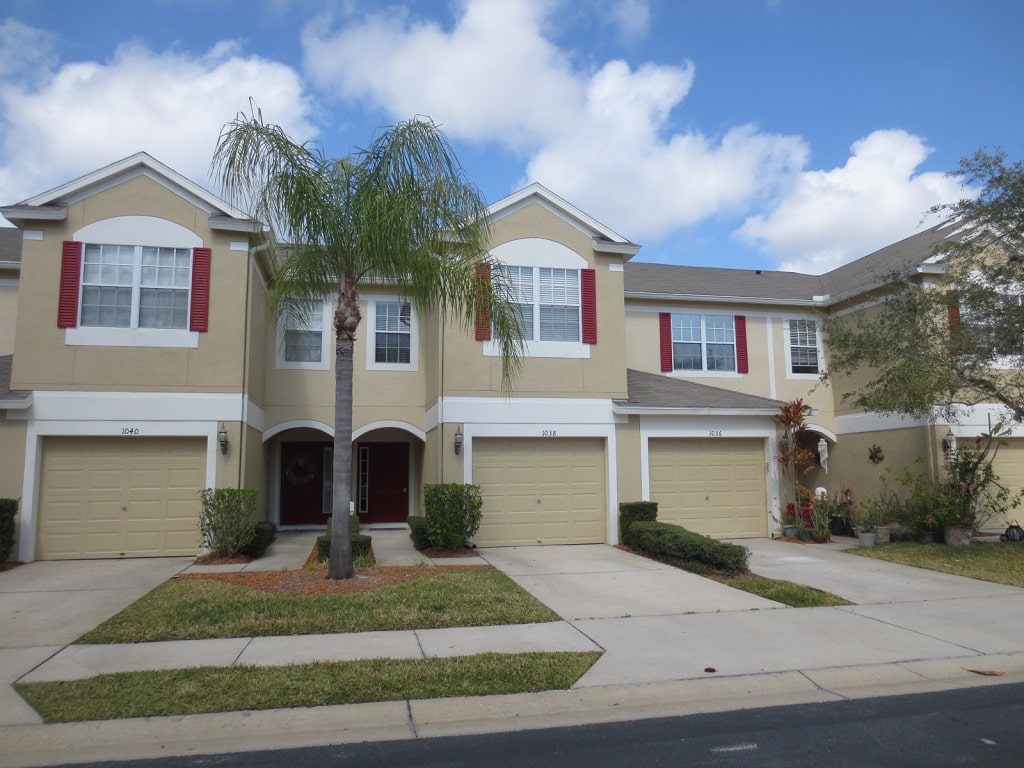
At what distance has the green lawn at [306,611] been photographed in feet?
26.1

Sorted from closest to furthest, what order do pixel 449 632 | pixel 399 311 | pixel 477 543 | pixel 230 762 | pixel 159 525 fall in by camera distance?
pixel 230 762 → pixel 449 632 → pixel 159 525 → pixel 477 543 → pixel 399 311

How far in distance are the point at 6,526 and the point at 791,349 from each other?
56.9ft

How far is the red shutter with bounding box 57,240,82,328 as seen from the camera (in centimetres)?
1366

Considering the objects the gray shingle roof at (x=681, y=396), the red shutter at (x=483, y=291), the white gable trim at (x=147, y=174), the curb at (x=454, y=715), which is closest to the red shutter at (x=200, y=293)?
the white gable trim at (x=147, y=174)

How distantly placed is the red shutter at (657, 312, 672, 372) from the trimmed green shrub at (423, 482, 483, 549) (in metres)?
6.89

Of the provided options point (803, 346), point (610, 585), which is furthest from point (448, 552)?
point (803, 346)

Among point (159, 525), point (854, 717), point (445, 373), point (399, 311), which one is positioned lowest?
point (854, 717)

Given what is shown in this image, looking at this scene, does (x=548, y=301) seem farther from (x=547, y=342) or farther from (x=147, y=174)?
(x=147, y=174)

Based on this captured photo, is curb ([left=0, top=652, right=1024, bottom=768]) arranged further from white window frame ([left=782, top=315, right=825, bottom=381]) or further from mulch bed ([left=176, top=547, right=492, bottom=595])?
white window frame ([left=782, top=315, right=825, bottom=381])

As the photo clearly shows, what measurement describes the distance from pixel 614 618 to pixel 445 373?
744 centimetres

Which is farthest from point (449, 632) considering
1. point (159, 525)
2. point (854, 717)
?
point (159, 525)

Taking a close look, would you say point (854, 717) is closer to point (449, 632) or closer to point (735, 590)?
point (449, 632)

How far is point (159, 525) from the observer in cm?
1383

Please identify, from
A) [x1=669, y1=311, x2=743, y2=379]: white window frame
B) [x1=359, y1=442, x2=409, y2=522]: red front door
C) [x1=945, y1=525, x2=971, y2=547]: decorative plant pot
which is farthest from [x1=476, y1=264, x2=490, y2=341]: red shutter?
[x1=945, y1=525, x2=971, y2=547]: decorative plant pot
